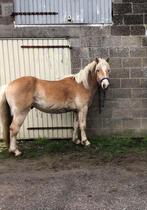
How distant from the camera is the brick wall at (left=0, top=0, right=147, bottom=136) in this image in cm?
746

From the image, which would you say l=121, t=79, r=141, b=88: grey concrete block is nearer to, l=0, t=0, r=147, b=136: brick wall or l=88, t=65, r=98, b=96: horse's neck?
l=0, t=0, r=147, b=136: brick wall

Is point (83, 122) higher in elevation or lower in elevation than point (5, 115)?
lower

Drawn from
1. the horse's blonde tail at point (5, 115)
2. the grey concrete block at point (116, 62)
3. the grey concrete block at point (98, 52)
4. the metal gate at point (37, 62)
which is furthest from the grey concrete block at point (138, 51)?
the horse's blonde tail at point (5, 115)

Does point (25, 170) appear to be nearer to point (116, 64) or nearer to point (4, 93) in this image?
point (4, 93)

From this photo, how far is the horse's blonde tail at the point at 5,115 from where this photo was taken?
22.4 ft

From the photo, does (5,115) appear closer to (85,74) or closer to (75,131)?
(75,131)

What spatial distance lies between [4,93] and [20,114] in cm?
41

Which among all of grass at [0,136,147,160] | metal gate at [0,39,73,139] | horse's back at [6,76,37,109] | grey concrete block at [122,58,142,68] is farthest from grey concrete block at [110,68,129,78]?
horse's back at [6,76,37,109]

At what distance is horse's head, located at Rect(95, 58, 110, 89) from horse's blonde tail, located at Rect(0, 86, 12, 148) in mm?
1496

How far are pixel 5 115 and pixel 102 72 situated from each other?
5.45 feet

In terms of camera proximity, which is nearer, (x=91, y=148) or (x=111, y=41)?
(x=91, y=148)

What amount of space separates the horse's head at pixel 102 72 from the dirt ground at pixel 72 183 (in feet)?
3.91

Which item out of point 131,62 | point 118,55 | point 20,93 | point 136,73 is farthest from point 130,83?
point 20,93

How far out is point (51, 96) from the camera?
7.05 metres
